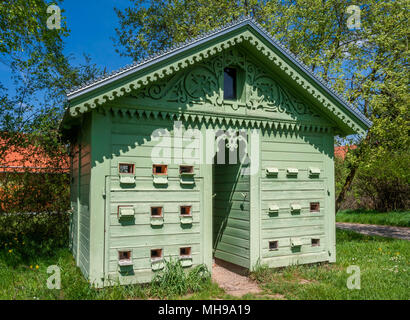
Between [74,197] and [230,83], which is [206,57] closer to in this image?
[230,83]

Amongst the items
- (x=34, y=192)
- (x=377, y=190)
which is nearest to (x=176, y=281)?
(x=34, y=192)

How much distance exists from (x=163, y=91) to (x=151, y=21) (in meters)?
14.9

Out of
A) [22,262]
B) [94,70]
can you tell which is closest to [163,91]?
[22,262]

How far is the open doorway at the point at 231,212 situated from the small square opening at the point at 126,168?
2.84 metres

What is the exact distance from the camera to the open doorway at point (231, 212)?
8.98 m

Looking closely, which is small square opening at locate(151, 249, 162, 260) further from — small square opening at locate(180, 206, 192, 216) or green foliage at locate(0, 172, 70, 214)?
green foliage at locate(0, 172, 70, 214)

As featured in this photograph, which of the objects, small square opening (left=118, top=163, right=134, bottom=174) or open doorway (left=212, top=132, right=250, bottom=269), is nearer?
small square opening (left=118, top=163, right=134, bottom=174)

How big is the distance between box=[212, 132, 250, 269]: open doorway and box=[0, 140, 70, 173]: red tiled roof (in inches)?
240

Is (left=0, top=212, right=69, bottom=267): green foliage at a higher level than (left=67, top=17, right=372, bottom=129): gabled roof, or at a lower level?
lower

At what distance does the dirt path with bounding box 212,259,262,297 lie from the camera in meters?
7.79

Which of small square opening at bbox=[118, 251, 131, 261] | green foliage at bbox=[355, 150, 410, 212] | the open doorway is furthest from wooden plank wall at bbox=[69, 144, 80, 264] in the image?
green foliage at bbox=[355, 150, 410, 212]

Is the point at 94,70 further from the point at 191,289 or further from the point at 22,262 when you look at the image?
the point at 191,289

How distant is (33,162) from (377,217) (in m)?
20.5
